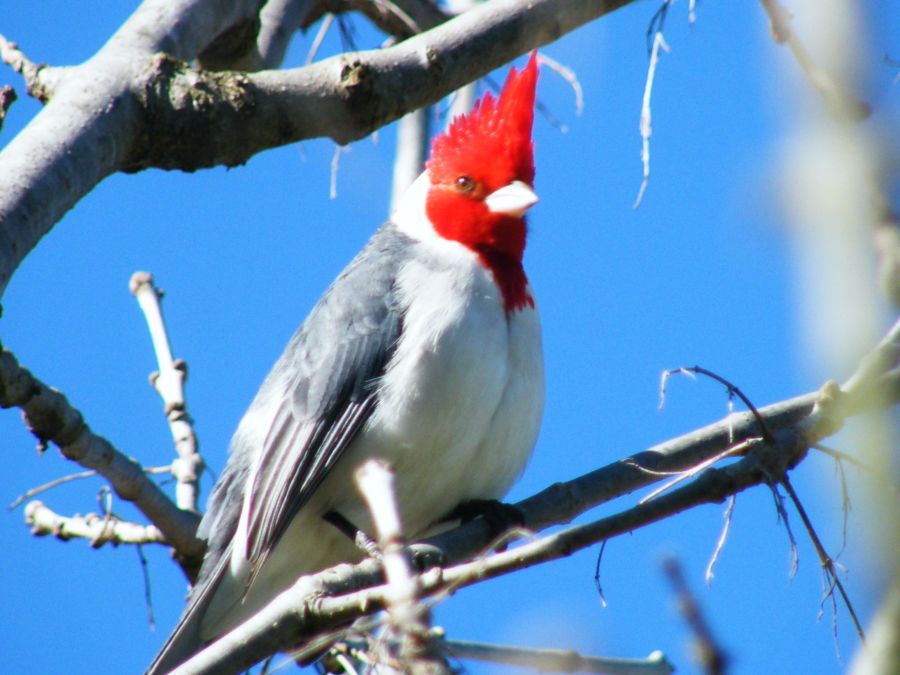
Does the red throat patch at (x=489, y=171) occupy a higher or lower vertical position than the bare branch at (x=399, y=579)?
higher

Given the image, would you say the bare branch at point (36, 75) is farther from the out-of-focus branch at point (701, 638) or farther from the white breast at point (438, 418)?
the out-of-focus branch at point (701, 638)

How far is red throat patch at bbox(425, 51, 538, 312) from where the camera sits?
478 cm

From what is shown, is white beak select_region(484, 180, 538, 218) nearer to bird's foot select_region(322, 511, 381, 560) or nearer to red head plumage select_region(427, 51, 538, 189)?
red head plumage select_region(427, 51, 538, 189)

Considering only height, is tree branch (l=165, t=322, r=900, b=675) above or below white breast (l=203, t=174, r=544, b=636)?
below

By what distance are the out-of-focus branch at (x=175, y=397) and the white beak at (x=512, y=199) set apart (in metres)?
1.64

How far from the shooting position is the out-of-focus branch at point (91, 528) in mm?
4574

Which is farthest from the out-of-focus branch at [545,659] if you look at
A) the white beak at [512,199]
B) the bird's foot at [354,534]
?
the white beak at [512,199]

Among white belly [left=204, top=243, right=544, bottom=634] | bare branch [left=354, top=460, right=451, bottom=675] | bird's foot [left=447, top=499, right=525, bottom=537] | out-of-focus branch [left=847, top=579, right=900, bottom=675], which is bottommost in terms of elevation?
out-of-focus branch [left=847, top=579, right=900, bottom=675]

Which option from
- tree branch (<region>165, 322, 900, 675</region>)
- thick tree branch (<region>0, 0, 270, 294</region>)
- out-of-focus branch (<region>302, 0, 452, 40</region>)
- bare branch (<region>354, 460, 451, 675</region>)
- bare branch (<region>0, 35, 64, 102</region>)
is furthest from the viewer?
out-of-focus branch (<region>302, 0, 452, 40</region>)

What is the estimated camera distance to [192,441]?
16.4 feet

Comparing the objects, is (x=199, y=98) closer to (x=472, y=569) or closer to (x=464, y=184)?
(x=464, y=184)

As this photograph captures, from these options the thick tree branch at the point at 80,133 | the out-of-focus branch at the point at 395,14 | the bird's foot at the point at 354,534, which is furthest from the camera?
the out-of-focus branch at the point at 395,14

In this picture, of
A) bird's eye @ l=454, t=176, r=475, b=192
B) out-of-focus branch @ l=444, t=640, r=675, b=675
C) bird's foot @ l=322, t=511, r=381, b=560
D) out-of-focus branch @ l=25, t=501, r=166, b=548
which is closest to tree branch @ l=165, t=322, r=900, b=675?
out-of-focus branch @ l=444, t=640, r=675, b=675

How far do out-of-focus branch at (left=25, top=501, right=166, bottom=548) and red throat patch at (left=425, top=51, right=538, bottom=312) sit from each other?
1.76m
